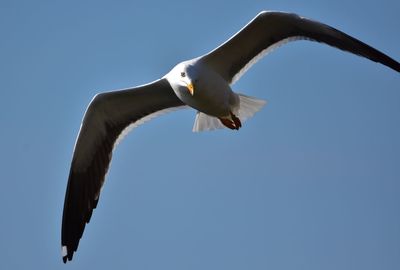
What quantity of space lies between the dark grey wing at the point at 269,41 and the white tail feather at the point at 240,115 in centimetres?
30

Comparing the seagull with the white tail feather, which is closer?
the seagull

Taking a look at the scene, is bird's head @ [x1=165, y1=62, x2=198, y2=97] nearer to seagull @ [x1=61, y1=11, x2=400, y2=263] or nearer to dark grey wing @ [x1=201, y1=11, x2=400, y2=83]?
seagull @ [x1=61, y1=11, x2=400, y2=263]

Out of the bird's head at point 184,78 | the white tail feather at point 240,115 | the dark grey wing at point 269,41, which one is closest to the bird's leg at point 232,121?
the white tail feather at point 240,115

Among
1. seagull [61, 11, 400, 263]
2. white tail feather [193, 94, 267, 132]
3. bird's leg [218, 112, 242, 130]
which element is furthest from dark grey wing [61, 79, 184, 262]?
bird's leg [218, 112, 242, 130]

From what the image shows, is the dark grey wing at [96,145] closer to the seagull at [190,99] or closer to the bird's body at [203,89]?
the seagull at [190,99]

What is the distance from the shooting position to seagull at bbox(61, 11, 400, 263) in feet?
27.5

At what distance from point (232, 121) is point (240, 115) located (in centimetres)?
31

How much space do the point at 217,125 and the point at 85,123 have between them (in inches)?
61.2

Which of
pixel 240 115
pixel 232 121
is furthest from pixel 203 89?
pixel 240 115

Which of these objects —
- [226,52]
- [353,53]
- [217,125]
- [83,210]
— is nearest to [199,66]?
[226,52]

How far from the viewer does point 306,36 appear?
341 inches

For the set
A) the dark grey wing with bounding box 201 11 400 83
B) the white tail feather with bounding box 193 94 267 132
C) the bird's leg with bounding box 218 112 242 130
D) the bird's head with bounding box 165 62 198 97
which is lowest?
the bird's leg with bounding box 218 112 242 130

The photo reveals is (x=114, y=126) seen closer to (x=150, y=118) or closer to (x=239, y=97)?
(x=150, y=118)

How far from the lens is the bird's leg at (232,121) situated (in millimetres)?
8859
